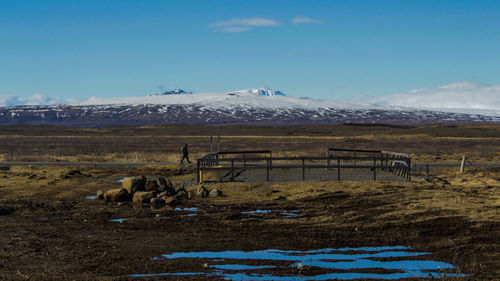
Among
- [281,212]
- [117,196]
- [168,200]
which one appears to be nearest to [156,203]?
[168,200]

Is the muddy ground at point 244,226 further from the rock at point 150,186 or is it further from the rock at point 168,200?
the rock at point 150,186

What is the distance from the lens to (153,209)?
65.2 ft

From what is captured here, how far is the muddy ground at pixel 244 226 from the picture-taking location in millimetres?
11977

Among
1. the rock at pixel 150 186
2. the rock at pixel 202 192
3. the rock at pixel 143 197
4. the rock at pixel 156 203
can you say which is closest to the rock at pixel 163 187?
the rock at pixel 150 186

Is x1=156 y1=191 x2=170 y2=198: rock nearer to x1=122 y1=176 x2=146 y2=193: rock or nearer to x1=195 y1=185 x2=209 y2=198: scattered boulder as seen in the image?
x1=122 y1=176 x2=146 y2=193: rock

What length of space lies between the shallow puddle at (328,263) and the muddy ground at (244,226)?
29cm

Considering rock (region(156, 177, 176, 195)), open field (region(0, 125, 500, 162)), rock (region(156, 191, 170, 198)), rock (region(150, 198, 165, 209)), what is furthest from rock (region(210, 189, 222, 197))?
open field (region(0, 125, 500, 162))

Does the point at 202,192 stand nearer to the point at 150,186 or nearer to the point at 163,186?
the point at 163,186

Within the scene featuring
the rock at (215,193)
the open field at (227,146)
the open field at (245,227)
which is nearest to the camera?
the open field at (245,227)

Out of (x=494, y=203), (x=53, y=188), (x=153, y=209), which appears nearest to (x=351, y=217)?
(x=494, y=203)

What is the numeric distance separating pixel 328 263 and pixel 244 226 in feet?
15.0

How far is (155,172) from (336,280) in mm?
25753

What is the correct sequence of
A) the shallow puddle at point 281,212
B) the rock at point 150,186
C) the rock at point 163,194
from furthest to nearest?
1. the rock at point 150,186
2. the rock at point 163,194
3. the shallow puddle at point 281,212

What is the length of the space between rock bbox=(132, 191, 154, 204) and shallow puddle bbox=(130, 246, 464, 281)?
8.49 meters
